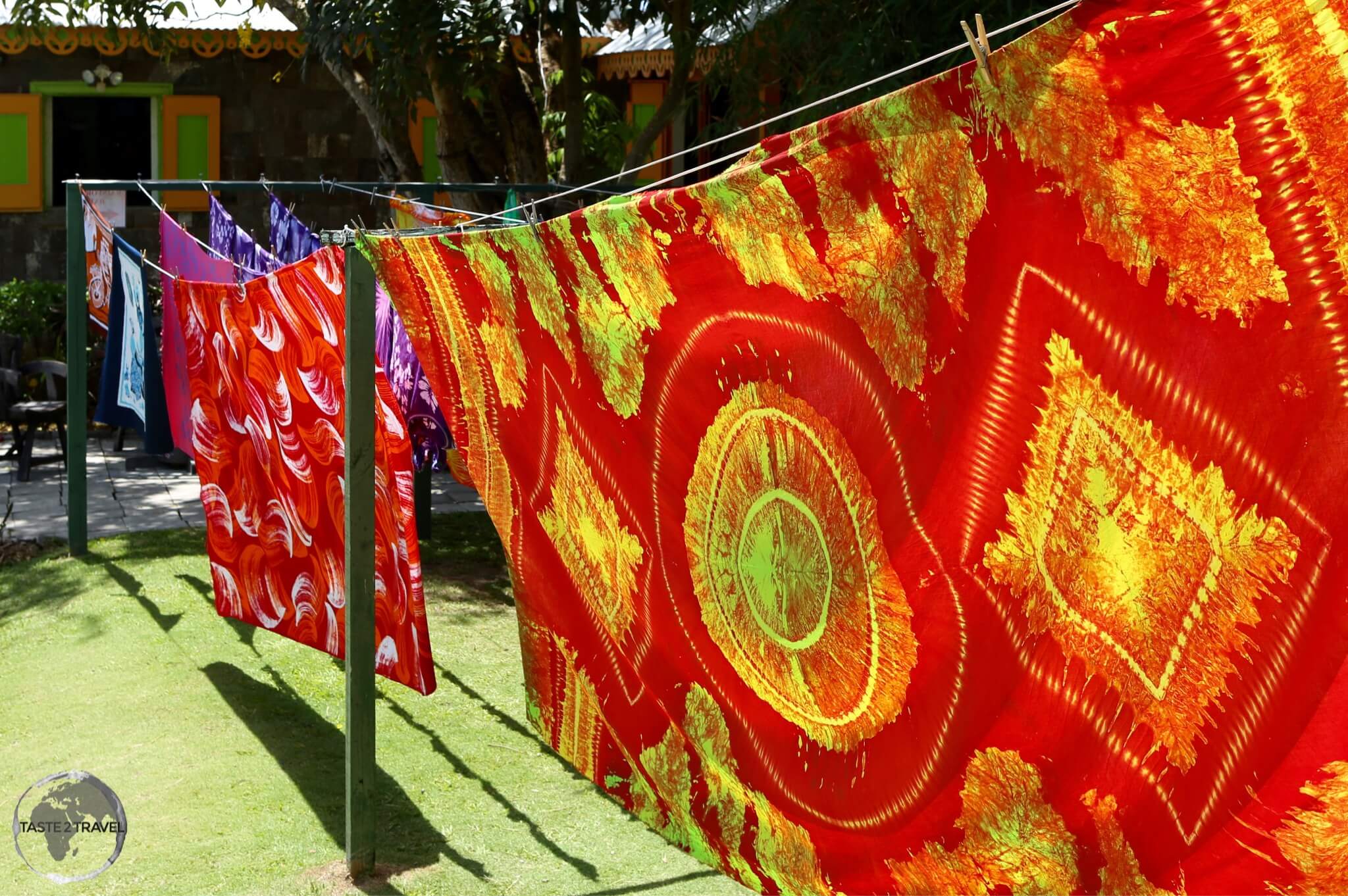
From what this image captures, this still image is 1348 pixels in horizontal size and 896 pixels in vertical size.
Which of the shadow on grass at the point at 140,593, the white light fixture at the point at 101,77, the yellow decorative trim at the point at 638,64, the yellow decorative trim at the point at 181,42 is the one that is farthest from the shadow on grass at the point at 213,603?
the white light fixture at the point at 101,77

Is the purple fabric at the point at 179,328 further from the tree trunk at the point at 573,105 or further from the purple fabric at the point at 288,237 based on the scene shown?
the tree trunk at the point at 573,105

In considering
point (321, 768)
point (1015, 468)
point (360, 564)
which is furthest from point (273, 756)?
point (1015, 468)

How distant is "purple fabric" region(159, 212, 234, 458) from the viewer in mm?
5562

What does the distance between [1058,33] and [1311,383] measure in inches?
19.3

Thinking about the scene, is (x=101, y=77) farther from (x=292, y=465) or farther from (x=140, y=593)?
(x=292, y=465)

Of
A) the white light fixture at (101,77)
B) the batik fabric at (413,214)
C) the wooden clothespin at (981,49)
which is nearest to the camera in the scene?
the wooden clothespin at (981,49)

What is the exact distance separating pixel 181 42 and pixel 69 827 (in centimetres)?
1078

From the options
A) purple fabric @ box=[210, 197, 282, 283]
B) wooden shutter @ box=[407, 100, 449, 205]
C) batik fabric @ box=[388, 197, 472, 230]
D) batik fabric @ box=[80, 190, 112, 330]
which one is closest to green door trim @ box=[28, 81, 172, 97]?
wooden shutter @ box=[407, 100, 449, 205]

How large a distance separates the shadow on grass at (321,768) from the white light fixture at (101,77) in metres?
10.0

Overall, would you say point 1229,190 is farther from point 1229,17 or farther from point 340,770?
point 340,770

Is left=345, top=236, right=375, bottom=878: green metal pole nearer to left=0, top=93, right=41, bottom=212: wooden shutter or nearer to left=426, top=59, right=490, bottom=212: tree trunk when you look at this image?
left=426, top=59, right=490, bottom=212: tree trunk

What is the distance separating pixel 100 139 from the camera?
1398 cm

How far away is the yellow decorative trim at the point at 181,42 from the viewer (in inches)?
496

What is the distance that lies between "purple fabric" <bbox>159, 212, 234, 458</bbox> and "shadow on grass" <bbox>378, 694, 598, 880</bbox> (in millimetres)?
1405
